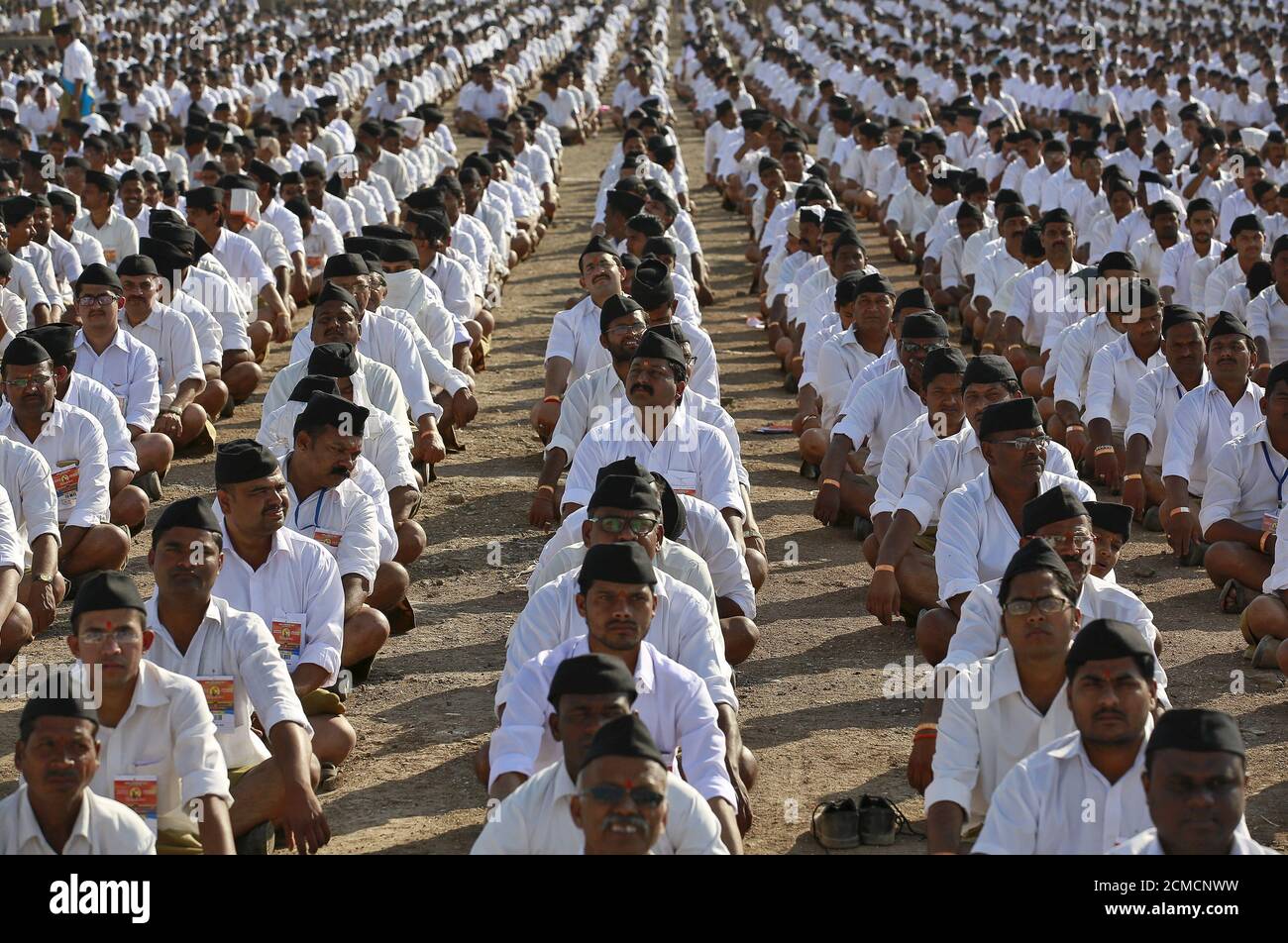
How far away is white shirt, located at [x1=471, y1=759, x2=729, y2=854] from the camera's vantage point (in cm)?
470

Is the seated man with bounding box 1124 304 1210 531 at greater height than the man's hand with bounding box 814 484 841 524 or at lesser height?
greater

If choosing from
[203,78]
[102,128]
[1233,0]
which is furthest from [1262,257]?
[1233,0]

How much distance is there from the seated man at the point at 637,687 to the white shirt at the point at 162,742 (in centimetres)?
83

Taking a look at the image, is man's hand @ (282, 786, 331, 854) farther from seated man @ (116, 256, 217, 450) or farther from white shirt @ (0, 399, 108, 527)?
seated man @ (116, 256, 217, 450)

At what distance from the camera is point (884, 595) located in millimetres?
7648

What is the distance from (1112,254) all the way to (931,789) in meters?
6.40

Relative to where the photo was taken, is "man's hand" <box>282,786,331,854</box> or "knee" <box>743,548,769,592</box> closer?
"man's hand" <box>282,786,331,854</box>

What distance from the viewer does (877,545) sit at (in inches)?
336

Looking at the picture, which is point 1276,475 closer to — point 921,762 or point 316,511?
point 921,762

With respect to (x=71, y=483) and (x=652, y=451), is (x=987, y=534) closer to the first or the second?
(x=652, y=451)

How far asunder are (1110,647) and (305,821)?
91.3 inches

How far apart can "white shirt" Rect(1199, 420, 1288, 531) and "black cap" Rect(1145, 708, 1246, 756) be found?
13.9 feet

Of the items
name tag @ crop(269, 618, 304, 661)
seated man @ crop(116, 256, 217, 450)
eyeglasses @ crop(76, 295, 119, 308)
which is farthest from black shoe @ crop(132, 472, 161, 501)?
name tag @ crop(269, 618, 304, 661)

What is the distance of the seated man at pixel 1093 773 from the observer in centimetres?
483
